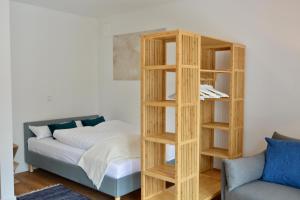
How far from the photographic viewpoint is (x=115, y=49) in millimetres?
4941

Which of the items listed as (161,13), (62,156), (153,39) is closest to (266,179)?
(153,39)

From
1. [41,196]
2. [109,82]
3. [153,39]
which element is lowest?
[41,196]

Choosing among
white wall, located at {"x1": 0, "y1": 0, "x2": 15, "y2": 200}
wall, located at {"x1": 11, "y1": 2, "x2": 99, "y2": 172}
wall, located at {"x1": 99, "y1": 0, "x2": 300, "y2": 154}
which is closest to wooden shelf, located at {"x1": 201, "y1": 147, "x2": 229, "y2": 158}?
wall, located at {"x1": 99, "y1": 0, "x2": 300, "y2": 154}

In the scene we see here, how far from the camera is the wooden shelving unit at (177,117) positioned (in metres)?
2.36

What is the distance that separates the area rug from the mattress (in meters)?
0.36

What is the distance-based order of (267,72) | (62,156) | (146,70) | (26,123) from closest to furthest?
(146,70) < (267,72) < (62,156) < (26,123)

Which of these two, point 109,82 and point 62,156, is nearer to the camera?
point 62,156

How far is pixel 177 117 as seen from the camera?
2.33m

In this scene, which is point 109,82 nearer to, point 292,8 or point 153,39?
point 153,39

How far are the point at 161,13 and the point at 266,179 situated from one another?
2.84 metres

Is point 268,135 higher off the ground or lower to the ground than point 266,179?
higher

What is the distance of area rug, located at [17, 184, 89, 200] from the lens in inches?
128

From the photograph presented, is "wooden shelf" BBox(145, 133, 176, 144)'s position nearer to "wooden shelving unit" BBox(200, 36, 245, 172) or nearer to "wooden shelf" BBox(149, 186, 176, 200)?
"wooden shelf" BBox(149, 186, 176, 200)

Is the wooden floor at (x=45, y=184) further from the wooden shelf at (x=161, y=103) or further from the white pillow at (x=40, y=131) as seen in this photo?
the wooden shelf at (x=161, y=103)
